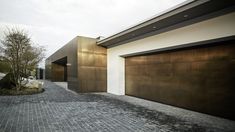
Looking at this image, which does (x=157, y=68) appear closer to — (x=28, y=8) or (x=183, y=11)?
(x=183, y=11)

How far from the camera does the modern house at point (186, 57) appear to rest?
527 cm

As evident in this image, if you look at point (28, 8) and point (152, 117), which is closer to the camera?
point (152, 117)

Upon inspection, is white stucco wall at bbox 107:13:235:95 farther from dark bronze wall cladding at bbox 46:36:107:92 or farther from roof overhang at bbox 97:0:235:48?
dark bronze wall cladding at bbox 46:36:107:92

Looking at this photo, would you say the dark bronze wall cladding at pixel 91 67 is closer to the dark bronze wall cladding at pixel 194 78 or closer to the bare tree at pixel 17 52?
the dark bronze wall cladding at pixel 194 78

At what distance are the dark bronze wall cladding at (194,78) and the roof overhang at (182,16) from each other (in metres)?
1.14

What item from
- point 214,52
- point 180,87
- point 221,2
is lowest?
point 180,87

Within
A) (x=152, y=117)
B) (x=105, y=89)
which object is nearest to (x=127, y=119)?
(x=152, y=117)

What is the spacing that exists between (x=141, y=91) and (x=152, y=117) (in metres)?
4.01

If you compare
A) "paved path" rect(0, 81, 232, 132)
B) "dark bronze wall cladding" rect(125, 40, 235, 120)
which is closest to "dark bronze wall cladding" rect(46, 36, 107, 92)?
"dark bronze wall cladding" rect(125, 40, 235, 120)

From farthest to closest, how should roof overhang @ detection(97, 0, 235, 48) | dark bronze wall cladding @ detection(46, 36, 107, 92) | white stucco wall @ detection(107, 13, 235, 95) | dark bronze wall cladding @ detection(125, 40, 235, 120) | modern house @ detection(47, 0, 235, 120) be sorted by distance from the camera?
dark bronze wall cladding @ detection(46, 36, 107, 92) < dark bronze wall cladding @ detection(125, 40, 235, 120) < modern house @ detection(47, 0, 235, 120) < white stucco wall @ detection(107, 13, 235, 95) < roof overhang @ detection(97, 0, 235, 48)

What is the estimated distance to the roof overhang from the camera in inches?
189

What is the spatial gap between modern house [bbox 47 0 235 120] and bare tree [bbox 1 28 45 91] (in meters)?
6.12

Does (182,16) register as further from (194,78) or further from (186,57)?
(194,78)

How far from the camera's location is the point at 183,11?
5.34 meters
